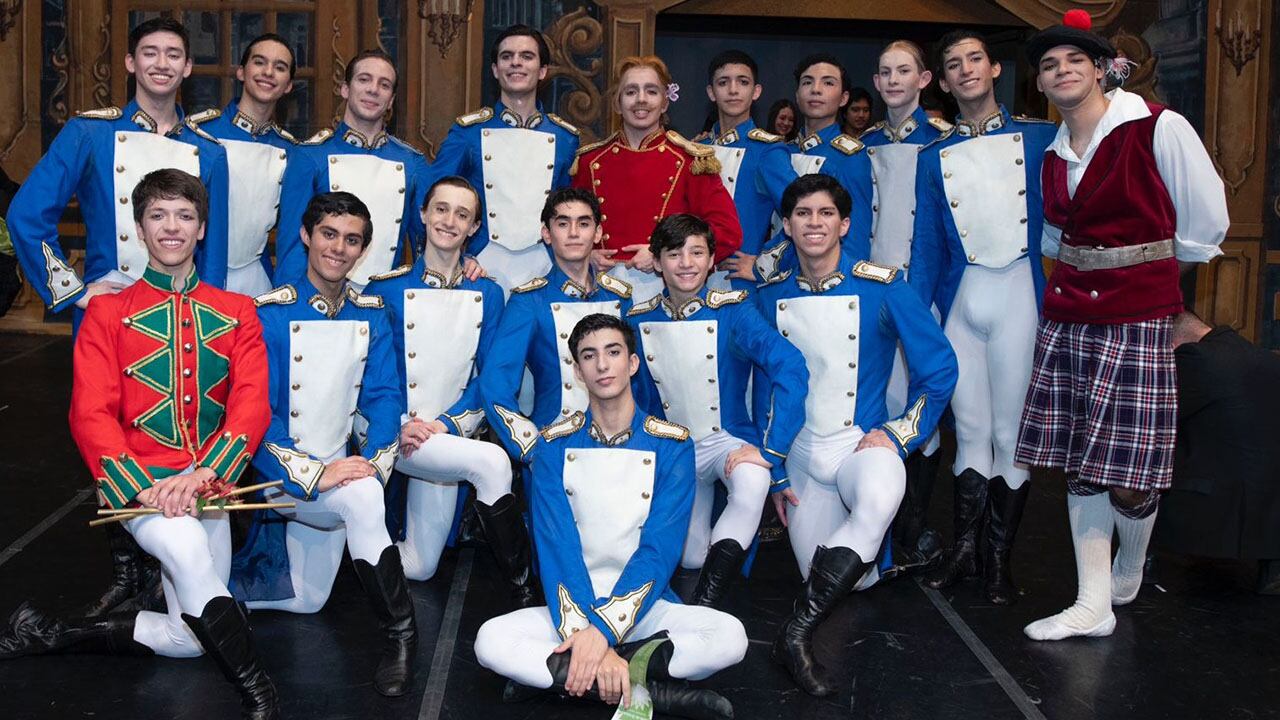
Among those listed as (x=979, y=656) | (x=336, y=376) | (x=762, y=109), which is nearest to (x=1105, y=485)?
(x=979, y=656)

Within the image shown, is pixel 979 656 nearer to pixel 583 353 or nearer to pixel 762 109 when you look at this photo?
pixel 583 353

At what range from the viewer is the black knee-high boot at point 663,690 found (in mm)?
2986

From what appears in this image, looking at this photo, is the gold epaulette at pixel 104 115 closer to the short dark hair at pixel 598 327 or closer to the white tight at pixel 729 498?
the short dark hair at pixel 598 327

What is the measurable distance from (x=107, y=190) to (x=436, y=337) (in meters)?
1.06

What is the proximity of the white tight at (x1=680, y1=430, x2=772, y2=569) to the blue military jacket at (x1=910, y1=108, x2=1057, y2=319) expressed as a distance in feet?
2.87

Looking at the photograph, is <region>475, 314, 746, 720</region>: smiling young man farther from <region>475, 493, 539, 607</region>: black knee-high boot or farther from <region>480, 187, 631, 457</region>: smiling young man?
<region>480, 187, 631, 457</region>: smiling young man

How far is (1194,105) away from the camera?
7898 millimetres

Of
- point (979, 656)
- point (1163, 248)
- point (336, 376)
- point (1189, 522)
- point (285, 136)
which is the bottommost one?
point (979, 656)

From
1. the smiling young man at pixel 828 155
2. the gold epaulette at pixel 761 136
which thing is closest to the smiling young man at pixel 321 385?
the smiling young man at pixel 828 155

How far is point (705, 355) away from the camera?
3.96 m

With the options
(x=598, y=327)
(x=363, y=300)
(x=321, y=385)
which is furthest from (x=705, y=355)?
(x=321, y=385)

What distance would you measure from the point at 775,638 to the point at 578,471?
0.74 metres

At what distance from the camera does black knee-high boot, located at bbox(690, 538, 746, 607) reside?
362cm

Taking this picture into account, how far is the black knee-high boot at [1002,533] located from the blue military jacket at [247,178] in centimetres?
250
